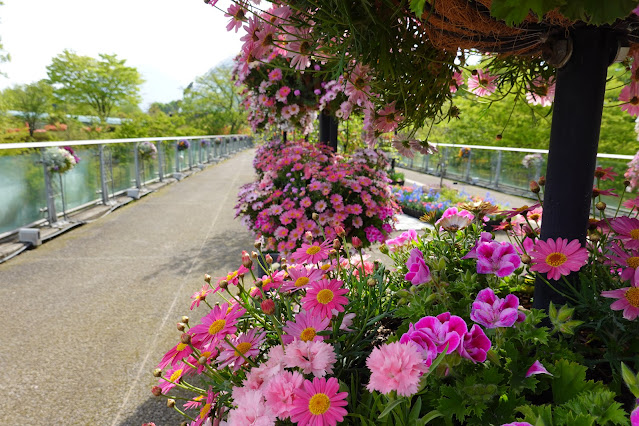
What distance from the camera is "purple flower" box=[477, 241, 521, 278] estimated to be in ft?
3.84

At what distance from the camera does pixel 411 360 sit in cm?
71

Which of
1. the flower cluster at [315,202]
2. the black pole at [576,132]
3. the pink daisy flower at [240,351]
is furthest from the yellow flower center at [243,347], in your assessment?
the flower cluster at [315,202]

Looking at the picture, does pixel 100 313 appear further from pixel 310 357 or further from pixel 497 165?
pixel 497 165

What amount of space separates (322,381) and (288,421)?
0.21m

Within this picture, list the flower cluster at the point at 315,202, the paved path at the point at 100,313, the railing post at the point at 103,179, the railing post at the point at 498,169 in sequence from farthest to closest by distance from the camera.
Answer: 1. the railing post at the point at 498,169
2. the railing post at the point at 103,179
3. the flower cluster at the point at 315,202
4. the paved path at the point at 100,313

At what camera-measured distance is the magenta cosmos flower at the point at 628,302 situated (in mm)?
911

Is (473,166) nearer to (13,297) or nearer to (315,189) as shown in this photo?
(315,189)

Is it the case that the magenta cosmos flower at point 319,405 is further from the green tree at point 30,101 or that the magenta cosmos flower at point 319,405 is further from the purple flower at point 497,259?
the green tree at point 30,101

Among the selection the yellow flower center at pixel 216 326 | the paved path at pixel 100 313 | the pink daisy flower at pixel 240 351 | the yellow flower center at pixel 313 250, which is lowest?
the paved path at pixel 100 313

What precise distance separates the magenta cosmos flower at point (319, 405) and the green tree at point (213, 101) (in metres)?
46.2

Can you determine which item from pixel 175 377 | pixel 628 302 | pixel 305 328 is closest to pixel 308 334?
pixel 305 328

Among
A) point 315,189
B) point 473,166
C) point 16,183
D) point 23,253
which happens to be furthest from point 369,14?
point 473,166

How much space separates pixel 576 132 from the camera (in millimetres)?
1029

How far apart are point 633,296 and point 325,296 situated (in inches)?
28.0
